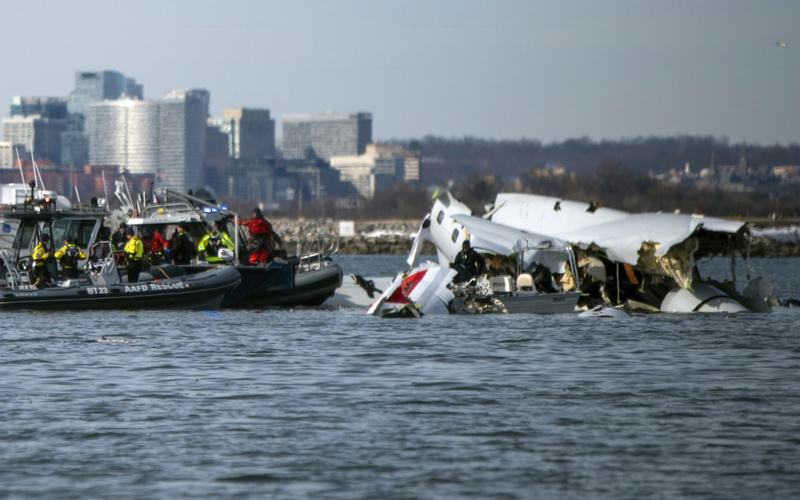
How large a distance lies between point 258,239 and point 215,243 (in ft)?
4.43

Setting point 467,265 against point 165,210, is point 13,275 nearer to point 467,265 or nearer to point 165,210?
point 165,210

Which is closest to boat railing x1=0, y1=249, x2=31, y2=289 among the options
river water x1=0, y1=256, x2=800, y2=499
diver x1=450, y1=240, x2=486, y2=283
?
river water x1=0, y1=256, x2=800, y2=499

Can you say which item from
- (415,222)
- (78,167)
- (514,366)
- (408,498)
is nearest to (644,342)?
(514,366)

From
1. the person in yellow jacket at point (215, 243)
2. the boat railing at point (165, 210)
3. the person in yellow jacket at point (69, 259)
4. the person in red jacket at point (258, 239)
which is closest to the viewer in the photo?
the person in yellow jacket at point (69, 259)

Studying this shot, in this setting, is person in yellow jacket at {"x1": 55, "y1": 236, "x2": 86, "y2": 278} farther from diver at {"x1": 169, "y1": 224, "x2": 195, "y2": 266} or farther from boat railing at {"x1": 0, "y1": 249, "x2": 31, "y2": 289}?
diver at {"x1": 169, "y1": 224, "x2": 195, "y2": 266}

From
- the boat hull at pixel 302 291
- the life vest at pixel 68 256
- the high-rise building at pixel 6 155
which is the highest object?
the high-rise building at pixel 6 155

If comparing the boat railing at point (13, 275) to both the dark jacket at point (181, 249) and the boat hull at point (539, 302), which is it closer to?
the dark jacket at point (181, 249)

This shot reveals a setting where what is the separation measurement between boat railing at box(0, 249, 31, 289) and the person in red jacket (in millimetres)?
5098

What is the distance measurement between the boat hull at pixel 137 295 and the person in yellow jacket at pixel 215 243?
1.94 metres

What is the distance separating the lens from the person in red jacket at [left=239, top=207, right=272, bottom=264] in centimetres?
2561

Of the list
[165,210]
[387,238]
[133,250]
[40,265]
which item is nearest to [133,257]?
[133,250]

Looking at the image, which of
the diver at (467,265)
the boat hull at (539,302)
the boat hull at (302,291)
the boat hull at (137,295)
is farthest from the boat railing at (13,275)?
the boat hull at (539,302)

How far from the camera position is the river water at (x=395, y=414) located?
9062mm

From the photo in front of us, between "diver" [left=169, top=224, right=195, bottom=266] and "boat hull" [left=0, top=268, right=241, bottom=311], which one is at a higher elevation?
"diver" [left=169, top=224, right=195, bottom=266]
